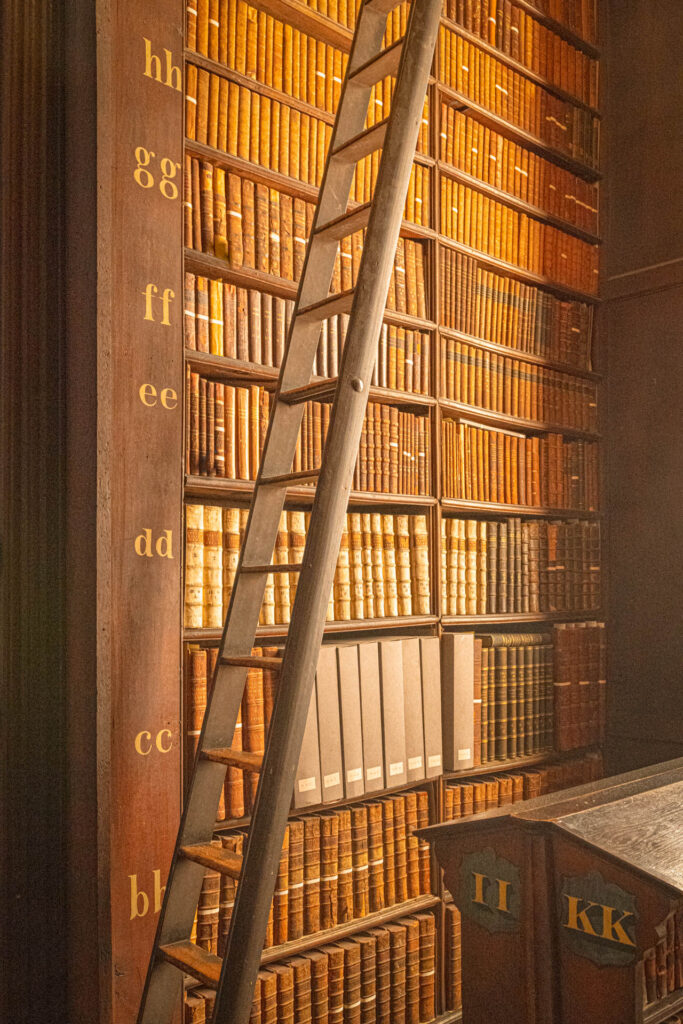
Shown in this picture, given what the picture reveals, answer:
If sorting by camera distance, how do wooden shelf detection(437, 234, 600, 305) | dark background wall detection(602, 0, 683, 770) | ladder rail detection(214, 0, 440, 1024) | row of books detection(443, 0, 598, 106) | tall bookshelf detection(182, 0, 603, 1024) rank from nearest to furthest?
ladder rail detection(214, 0, 440, 1024) < tall bookshelf detection(182, 0, 603, 1024) < wooden shelf detection(437, 234, 600, 305) < row of books detection(443, 0, 598, 106) < dark background wall detection(602, 0, 683, 770)

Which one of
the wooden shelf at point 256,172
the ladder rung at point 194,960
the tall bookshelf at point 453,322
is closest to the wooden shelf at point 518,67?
the tall bookshelf at point 453,322

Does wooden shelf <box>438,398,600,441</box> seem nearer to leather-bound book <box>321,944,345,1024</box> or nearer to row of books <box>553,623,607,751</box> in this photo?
row of books <box>553,623,607,751</box>

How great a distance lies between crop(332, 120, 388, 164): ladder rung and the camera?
1.80m

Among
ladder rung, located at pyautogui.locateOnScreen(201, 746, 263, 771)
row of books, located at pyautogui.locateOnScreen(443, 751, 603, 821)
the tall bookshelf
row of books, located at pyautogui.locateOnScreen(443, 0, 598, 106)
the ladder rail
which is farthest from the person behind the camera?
row of books, located at pyautogui.locateOnScreen(443, 0, 598, 106)

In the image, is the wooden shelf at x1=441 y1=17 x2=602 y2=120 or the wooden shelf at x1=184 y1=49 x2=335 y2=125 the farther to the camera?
the wooden shelf at x1=441 y1=17 x2=602 y2=120

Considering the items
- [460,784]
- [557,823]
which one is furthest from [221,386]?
[460,784]

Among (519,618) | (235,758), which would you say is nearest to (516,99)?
(519,618)

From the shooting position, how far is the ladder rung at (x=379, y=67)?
1.84 m

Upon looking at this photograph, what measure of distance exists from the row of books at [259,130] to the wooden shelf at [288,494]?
79 centimetres

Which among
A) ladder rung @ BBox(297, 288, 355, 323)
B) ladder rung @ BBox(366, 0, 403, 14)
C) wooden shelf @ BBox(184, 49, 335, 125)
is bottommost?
ladder rung @ BBox(297, 288, 355, 323)

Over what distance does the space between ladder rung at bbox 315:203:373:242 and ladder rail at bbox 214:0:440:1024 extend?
0.23 ft

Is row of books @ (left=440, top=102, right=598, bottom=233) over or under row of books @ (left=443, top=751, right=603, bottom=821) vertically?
over

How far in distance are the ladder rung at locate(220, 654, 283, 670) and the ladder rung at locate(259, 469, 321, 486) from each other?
1.12ft

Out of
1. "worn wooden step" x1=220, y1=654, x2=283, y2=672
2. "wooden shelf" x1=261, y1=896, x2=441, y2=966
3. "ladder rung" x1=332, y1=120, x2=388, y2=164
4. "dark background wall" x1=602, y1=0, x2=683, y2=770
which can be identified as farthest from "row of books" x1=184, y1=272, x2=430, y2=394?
"wooden shelf" x1=261, y1=896, x2=441, y2=966
